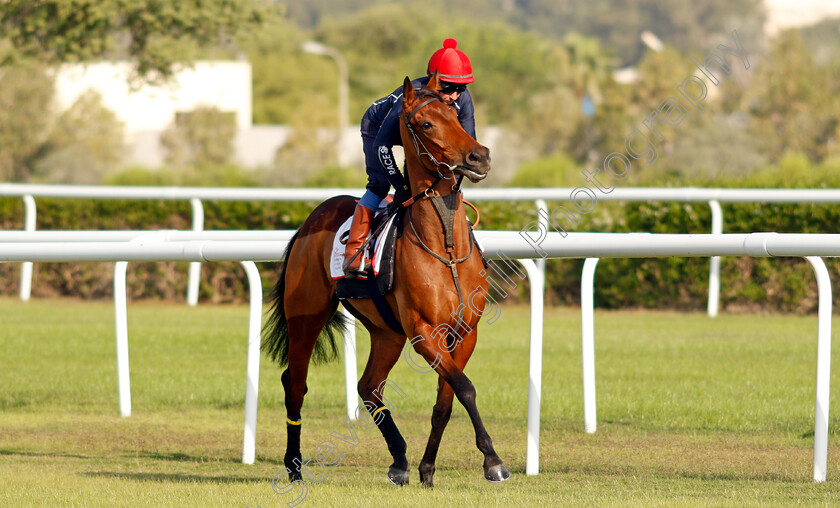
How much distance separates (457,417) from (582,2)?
181302 mm

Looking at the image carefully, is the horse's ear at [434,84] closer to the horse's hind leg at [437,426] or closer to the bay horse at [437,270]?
the bay horse at [437,270]

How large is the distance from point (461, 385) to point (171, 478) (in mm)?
1595

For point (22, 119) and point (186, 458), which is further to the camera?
point (22, 119)

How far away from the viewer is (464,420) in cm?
720

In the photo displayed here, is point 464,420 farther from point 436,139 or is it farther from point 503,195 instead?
point 503,195

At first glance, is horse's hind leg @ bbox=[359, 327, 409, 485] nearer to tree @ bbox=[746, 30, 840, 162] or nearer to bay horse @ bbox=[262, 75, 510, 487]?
bay horse @ bbox=[262, 75, 510, 487]

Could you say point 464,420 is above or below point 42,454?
above

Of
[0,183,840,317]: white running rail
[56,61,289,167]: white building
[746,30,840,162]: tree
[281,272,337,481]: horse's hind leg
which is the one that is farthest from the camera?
[56,61,289,167]: white building

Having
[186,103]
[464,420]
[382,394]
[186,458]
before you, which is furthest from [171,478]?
[186,103]

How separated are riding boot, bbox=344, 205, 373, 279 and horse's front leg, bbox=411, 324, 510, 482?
0.48 meters

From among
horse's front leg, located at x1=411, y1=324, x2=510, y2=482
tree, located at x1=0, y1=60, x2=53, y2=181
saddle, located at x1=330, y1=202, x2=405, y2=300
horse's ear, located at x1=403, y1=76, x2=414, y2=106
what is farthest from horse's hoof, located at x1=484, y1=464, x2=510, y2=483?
tree, located at x1=0, y1=60, x2=53, y2=181

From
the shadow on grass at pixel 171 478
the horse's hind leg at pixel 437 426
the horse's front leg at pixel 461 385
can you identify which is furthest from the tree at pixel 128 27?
the horse's front leg at pixel 461 385

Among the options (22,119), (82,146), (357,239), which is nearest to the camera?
(357,239)

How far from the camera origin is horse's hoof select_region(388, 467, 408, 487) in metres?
5.27
